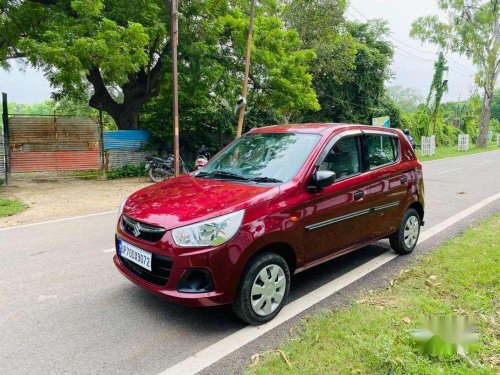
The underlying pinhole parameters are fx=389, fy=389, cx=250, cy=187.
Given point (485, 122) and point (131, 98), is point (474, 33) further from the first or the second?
point (131, 98)

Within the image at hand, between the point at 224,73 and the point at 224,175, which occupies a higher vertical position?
the point at 224,73

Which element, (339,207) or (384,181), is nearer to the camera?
(339,207)

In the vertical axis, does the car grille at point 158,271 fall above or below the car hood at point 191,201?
below

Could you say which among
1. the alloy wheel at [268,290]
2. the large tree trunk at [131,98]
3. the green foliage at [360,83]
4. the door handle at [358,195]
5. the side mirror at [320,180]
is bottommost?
the alloy wheel at [268,290]

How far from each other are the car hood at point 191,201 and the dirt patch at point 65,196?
4.83 metres

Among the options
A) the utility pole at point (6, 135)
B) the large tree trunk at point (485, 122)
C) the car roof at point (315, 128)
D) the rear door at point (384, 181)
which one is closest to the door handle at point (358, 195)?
the rear door at point (384, 181)

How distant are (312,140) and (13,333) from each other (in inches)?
128

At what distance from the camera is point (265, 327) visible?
10.9 feet

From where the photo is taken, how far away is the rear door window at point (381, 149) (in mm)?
4621

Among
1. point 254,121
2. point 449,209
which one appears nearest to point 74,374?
point 449,209

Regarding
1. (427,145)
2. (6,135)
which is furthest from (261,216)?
(427,145)

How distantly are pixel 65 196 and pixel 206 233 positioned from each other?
27.6 feet

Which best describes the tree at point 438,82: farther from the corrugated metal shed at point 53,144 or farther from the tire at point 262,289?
the tire at point 262,289

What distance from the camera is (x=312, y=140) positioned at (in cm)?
407
